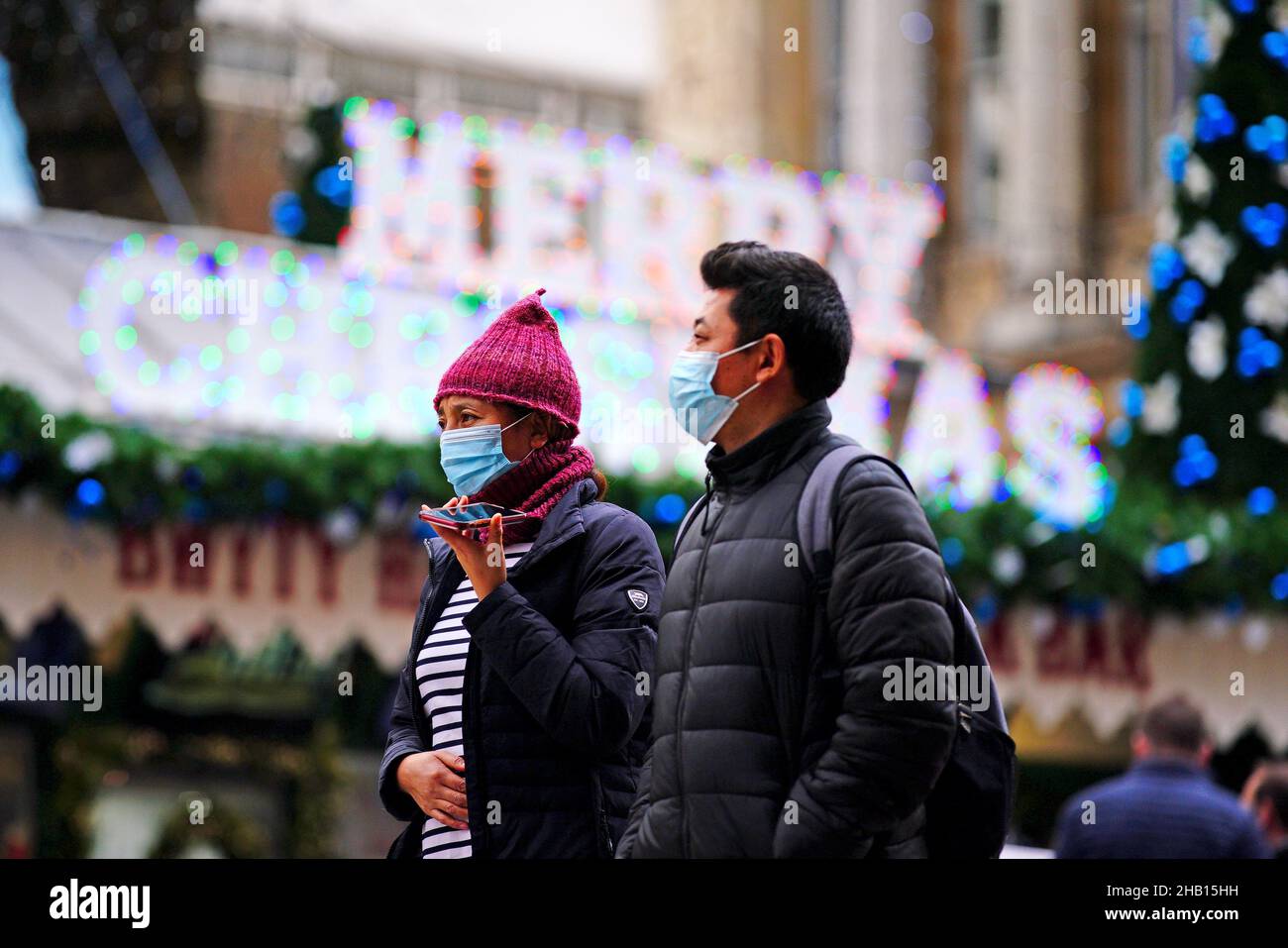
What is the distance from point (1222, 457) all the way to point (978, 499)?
2.73 metres

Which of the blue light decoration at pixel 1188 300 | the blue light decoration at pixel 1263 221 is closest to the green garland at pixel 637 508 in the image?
the blue light decoration at pixel 1188 300

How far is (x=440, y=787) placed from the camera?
12.4 ft

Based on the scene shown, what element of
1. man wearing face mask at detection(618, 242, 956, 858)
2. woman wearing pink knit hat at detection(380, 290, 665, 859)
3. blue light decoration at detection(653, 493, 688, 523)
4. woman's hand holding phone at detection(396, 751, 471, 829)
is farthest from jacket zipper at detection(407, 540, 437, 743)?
blue light decoration at detection(653, 493, 688, 523)

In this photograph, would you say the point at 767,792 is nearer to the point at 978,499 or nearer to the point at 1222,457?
the point at 978,499

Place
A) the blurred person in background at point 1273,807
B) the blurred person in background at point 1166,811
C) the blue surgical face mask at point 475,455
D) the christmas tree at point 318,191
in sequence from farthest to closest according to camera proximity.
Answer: the christmas tree at point 318,191 < the blurred person in background at point 1273,807 < the blurred person in background at point 1166,811 < the blue surgical face mask at point 475,455

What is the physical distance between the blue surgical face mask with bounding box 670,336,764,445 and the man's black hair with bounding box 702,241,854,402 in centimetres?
5

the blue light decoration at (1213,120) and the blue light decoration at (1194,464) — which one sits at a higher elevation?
the blue light decoration at (1213,120)

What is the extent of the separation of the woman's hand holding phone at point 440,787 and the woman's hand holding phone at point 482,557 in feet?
1.17

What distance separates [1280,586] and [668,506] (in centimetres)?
374

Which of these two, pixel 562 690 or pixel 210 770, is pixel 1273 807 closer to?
pixel 562 690

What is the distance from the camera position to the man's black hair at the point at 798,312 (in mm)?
3660

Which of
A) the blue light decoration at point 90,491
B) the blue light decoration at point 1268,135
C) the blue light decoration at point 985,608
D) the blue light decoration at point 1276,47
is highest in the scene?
the blue light decoration at point 1276,47

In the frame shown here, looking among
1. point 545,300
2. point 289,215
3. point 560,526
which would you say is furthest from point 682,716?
point 289,215

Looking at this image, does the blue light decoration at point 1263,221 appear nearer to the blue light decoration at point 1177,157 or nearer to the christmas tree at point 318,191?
the blue light decoration at point 1177,157
